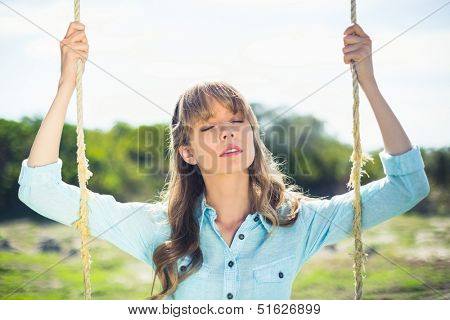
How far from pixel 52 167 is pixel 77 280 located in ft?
10.3

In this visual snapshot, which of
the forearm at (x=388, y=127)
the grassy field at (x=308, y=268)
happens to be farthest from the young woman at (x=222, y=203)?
the grassy field at (x=308, y=268)

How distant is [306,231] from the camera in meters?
1.68

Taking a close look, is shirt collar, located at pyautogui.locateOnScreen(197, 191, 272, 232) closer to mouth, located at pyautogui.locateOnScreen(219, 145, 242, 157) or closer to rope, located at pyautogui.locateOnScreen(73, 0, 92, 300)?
mouth, located at pyautogui.locateOnScreen(219, 145, 242, 157)

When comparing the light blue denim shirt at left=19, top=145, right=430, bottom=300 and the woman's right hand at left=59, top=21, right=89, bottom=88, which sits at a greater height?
the woman's right hand at left=59, top=21, right=89, bottom=88

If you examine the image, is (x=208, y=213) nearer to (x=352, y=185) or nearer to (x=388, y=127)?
(x=352, y=185)

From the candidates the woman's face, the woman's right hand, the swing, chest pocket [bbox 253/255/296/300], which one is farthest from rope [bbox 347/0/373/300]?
the woman's right hand

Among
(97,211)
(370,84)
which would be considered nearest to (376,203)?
(370,84)

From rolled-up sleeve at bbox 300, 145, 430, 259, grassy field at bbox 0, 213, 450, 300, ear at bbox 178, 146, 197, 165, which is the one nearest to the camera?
rolled-up sleeve at bbox 300, 145, 430, 259

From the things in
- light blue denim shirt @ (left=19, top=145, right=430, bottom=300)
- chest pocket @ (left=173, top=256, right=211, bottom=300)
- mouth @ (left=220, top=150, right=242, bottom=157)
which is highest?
mouth @ (left=220, top=150, right=242, bottom=157)

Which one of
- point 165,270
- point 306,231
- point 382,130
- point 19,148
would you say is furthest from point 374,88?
point 19,148

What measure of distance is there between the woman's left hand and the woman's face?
1.19 feet

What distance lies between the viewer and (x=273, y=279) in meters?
1.64

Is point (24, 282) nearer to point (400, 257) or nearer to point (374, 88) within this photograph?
point (400, 257)

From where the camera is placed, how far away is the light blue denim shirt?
158 cm
